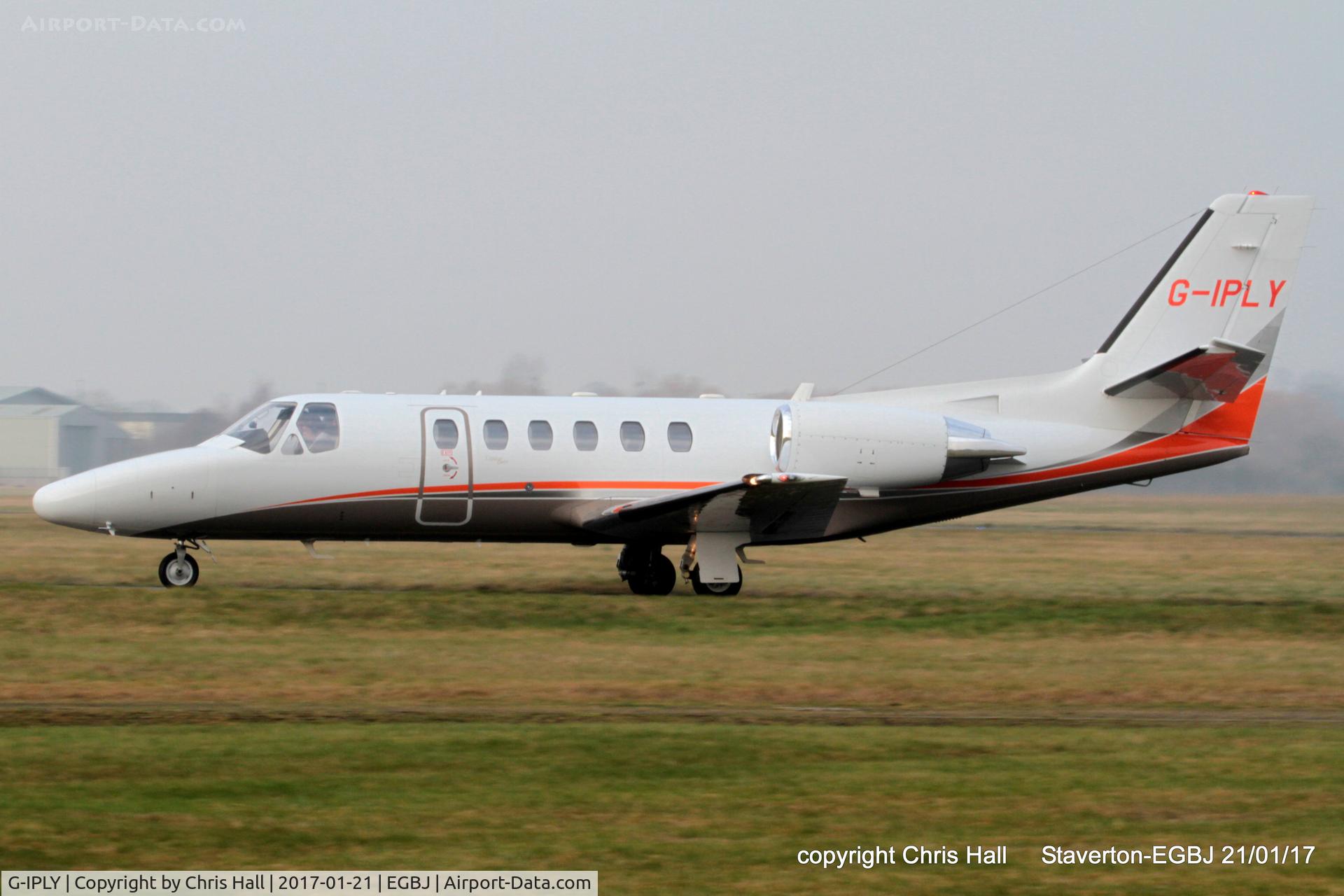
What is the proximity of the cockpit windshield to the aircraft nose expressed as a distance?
1.98m

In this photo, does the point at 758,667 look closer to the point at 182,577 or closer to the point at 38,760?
the point at 38,760

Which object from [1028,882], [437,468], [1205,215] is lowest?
[1028,882]

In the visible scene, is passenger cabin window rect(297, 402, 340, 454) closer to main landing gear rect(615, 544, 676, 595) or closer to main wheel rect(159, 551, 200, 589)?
main wheel rect(159, 551, 200, 589)

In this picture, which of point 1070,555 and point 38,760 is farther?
point 1070,555

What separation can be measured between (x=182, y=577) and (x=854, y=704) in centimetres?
1095

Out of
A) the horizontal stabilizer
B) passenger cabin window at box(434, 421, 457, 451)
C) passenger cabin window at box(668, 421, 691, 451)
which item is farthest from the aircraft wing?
the horizontal stabilizer

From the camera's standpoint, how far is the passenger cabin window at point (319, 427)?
19.9 m

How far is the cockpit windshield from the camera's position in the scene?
1989 centimetres

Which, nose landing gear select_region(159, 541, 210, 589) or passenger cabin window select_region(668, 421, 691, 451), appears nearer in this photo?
nose landing gear select_region(159, 541, 210, 589)

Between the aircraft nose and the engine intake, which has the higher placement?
the engine intake

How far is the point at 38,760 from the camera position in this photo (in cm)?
928

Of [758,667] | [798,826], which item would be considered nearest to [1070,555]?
[758,667]

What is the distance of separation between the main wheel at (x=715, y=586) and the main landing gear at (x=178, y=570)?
668cm

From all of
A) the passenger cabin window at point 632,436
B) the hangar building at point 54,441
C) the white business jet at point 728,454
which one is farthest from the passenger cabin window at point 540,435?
the hangar building at point 54,441
